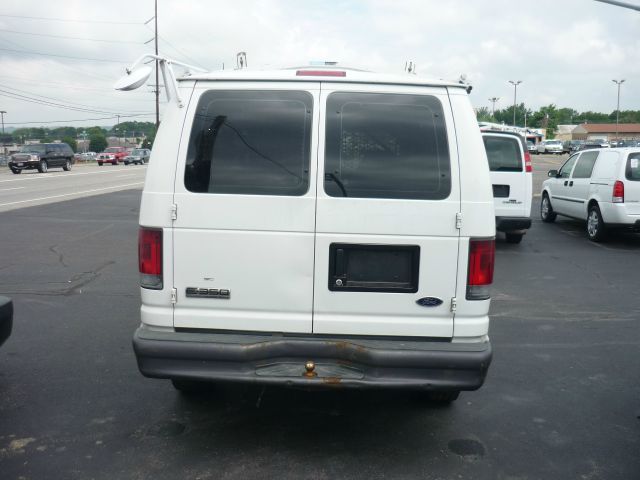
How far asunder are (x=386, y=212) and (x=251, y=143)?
0.89 meters

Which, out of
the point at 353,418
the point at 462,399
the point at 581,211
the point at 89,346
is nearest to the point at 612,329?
the point at 462,399

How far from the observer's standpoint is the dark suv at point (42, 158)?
3594cm

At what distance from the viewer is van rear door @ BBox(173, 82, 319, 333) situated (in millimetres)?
3674

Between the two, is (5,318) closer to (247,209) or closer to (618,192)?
(247,209)

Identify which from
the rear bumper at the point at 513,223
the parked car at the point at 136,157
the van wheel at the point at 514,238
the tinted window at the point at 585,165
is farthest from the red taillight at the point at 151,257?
the parked car at the point at 136,157

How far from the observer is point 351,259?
371 centimetres

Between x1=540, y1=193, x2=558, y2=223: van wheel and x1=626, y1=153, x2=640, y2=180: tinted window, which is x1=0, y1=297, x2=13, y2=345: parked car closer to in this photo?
x1=626, y1=153, x2=640, y2=180: tinted window

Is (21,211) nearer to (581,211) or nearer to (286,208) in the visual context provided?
(581,211)

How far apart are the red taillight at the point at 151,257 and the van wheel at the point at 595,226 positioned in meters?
10.3

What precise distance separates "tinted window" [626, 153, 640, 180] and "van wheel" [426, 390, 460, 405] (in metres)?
8.61

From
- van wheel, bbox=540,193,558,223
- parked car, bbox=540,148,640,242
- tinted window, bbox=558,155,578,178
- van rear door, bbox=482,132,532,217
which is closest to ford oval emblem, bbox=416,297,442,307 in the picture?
van rear door, bbox=482,132,532,217

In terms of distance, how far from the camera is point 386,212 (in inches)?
143

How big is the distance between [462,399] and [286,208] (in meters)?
2.12

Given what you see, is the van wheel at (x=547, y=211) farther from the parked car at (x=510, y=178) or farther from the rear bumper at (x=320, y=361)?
the rear bumper at (x=320, y=361)
